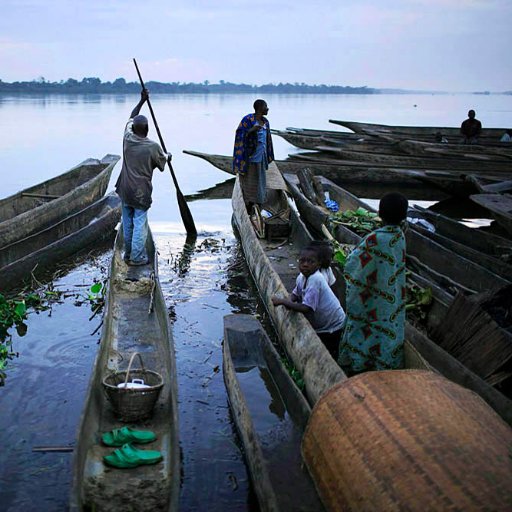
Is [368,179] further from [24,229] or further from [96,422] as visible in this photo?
[96,422]

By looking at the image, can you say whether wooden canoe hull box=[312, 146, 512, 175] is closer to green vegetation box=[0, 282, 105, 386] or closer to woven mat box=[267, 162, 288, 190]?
woven mat box=[267, 162, 288, 190]

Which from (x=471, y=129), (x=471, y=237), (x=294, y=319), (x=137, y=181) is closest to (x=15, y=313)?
(x=137, y=181)

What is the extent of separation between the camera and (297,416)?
412 centimetres

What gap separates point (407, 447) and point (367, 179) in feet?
33.5

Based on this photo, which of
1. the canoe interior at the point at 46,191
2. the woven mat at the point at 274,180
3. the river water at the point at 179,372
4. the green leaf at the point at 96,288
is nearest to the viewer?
the river water at the point at 179,372

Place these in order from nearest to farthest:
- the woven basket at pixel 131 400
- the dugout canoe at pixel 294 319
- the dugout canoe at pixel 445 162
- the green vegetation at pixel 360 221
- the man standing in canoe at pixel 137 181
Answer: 1. the woven basket at pixel 131 400
2. the dugout canoe at pixel 294 319
3. the man standing in canoe at pixel 137 181
4. the green vegetation at pixel 360 221
5. the dugout canoe at pixel 445 162

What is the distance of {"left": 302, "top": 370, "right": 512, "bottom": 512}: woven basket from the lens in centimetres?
248

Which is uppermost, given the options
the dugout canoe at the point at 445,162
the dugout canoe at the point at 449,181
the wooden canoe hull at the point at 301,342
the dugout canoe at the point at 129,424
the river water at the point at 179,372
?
the dugout canoe at the point at 445,162

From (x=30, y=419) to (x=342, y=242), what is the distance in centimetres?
412

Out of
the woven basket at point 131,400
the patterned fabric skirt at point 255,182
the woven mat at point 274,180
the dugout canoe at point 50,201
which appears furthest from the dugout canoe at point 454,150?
the woven basket at point 131,400

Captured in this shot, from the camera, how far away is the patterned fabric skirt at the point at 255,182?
8.76 meters

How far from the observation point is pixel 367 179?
1252 cm

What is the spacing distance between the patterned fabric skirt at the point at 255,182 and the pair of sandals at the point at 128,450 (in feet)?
18.0

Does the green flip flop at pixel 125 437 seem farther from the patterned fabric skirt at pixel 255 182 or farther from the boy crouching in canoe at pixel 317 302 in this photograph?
the patterned fabric skirt at pixel 255 182
